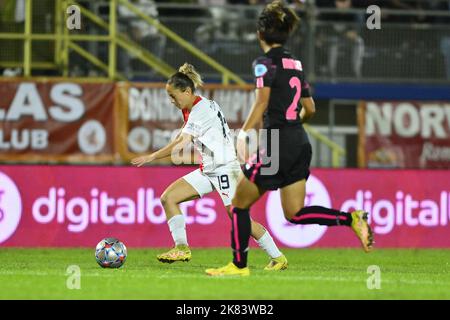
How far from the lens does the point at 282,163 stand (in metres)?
10.9

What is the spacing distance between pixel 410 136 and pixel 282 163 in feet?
30.5

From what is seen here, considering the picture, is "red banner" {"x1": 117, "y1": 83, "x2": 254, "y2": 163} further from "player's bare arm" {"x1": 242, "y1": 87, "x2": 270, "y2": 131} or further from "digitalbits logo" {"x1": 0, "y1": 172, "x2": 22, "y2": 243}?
"player's bare arm" {"x1": 242, "y1": 87, "x2": 270, "y2": 131}

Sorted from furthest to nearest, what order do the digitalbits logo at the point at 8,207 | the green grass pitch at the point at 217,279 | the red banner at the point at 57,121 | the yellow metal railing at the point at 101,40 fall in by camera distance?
the yellow metal railing at the point at 101,40 → the red banner at the point at 57,121 → the digitalbits logo at the point at 8,207 → the green grass pitch at the point at 217,279

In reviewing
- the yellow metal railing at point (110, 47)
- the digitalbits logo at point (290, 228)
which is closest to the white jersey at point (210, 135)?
the digitalbits logo at point (290, 228)

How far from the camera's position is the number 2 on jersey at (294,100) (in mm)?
10953

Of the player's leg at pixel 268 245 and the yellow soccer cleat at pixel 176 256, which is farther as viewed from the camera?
the yellow soccer cleat at pixel 176 256

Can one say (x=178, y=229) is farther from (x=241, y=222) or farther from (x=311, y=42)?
(x=311, y=42)

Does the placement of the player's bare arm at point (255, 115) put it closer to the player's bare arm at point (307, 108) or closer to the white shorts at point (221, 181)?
the player's bare arm at point (307, 108)

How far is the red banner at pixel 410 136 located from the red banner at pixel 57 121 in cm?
416

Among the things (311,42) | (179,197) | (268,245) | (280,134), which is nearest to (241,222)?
(280,134)

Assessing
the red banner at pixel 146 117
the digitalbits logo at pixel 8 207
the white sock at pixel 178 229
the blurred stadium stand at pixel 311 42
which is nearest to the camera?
the white sock at pixel 178 229
